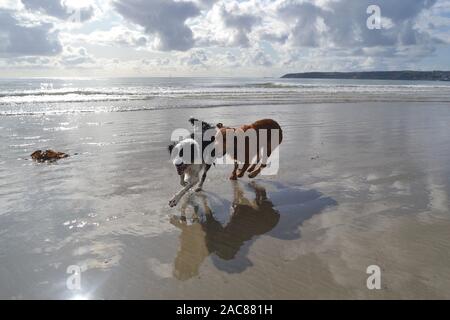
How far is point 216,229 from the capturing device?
193 inches

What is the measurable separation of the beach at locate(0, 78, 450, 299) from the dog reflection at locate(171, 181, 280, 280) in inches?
0.9

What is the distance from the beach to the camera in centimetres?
359

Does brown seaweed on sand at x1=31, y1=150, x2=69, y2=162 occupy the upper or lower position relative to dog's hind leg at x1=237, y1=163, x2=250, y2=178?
upper

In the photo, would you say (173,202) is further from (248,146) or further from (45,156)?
(45,156)

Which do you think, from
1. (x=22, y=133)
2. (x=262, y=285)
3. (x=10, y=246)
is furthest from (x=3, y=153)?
(x=262, y=285)

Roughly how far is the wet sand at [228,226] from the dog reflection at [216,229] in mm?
22

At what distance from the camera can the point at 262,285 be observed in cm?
358

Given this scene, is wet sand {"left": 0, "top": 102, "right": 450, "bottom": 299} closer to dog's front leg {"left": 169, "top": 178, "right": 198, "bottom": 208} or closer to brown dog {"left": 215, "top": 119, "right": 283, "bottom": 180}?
dog's front leg {"left": 169, "top": 178, "right": 198, "bottom": 208}

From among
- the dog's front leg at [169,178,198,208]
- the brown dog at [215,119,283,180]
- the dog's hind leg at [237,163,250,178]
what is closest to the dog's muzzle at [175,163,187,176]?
the dog's front leg at [169,178,198,208]

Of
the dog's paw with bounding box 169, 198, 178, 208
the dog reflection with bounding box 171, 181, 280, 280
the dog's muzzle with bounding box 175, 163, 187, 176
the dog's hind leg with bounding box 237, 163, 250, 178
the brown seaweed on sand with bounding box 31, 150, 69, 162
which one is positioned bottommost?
the dog reflection with bounding box 171, 181, 280, 280

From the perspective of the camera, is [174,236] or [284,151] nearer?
[174,236]

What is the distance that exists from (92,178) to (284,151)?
173 inches
